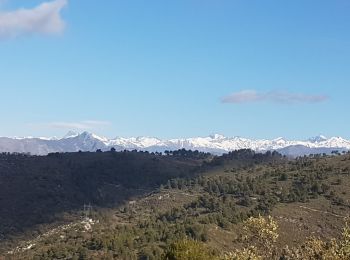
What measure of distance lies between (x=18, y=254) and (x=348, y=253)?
16612 cm

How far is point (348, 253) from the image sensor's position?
172 ft

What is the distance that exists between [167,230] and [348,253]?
139343 millimetres

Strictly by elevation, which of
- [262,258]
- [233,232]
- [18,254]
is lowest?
[18,254]

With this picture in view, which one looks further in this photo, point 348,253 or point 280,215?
point 280,215

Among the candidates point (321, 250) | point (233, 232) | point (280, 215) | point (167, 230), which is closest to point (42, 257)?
point (167, 230)

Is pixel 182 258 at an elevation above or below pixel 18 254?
above

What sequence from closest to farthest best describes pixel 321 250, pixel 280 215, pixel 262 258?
pixel 321 250 < pixel 262 258 < pixel 280 215

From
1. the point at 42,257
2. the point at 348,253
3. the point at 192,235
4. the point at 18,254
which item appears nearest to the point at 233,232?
the point at 192,235

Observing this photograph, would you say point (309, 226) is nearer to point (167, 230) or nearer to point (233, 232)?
point (233, 232)

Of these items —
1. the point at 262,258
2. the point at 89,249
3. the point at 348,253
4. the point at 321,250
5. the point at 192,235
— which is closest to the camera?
the point at 348,253

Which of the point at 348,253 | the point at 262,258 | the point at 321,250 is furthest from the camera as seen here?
the point at 262,258

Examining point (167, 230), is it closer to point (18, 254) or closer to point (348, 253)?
point (18, 254)

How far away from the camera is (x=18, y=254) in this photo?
197500 mm

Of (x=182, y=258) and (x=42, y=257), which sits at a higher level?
(x=182, y=258)
